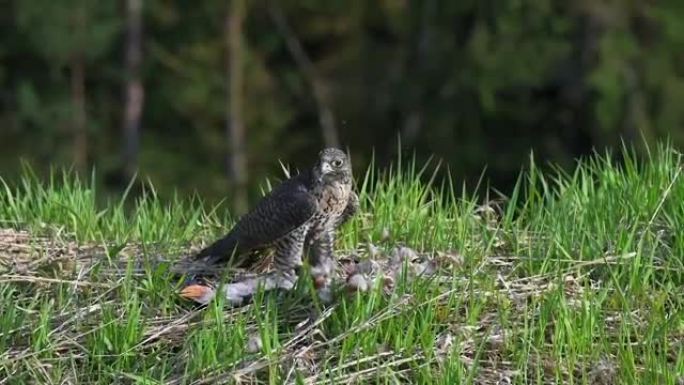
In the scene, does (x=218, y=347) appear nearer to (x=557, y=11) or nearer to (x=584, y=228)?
(x=584, y=228)

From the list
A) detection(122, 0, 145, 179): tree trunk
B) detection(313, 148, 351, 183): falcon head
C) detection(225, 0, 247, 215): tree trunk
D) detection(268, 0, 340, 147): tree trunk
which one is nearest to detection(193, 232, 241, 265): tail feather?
detection(313, 148, 351, 183): falcon head

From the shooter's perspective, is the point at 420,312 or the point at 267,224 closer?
the point at 420,312

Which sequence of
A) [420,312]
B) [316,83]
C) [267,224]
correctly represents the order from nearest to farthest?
[420,312]
[267,224]
[316,83]

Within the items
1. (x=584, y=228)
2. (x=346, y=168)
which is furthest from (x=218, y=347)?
(x=584, y=228)

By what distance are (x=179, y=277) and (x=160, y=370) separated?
0.60 metres

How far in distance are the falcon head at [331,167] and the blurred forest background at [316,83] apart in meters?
9.69

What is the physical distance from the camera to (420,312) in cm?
402

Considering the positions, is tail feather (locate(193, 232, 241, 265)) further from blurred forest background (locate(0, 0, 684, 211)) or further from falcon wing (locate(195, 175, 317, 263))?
blurred forest background (locate(0, 0, 684, 211))

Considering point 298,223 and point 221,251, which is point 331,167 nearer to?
point 298,223

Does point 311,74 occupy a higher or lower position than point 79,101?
higher

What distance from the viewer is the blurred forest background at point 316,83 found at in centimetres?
1511

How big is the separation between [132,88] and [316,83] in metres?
2.13

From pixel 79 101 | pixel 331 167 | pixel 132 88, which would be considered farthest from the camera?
pixel 79 101

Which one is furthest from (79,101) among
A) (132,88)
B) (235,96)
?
(235,96)
